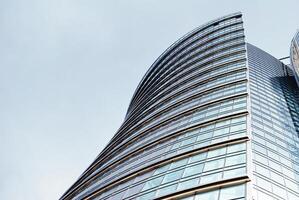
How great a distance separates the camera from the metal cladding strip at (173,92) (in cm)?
3441

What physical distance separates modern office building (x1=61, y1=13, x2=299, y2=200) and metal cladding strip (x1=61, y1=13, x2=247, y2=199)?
0.14 meters

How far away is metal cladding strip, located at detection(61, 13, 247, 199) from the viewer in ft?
113

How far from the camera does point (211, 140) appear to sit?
25.6 metres

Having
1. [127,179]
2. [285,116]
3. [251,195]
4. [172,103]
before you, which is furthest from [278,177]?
[172,103]

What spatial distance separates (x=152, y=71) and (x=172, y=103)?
2771cm

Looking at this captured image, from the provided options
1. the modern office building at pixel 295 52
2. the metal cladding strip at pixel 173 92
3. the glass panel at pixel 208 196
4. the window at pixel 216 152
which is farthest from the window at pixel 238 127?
the modern office building at pixel 295 52

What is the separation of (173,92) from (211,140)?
71.1ft

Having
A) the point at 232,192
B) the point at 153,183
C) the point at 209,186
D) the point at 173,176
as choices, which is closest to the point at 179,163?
the point at 173,176

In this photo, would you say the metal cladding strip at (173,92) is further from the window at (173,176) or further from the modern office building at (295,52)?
the modern office building at (295,52)

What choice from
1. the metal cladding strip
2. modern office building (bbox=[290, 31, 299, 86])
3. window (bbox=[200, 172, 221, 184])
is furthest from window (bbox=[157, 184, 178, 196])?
modern office building (bbox=[290, 31, 299, 86])

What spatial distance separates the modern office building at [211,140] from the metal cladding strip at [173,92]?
0.14 meters

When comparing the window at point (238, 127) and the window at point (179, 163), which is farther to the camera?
the window at point (238, 127)

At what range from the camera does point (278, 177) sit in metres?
21.6

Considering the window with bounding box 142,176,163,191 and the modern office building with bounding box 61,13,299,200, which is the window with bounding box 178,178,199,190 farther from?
the window with bounding box 142,176,163,191
